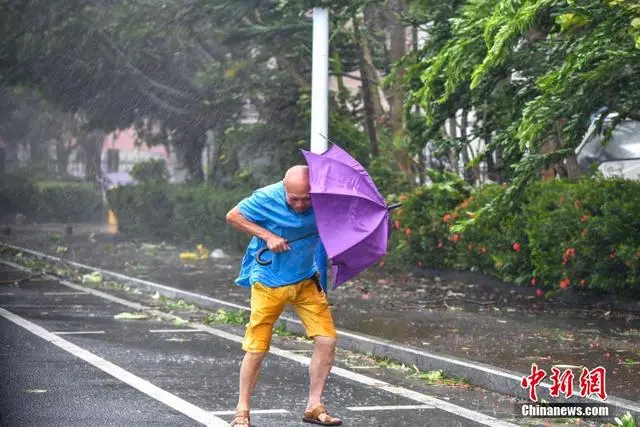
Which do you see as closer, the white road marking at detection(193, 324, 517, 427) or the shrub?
the white road marking at detection(193, 324, 517, 427)

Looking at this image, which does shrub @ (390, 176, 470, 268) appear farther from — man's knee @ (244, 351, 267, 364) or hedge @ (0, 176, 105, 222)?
hedge @ (0, 176, 105, 222)

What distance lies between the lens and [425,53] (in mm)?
14906

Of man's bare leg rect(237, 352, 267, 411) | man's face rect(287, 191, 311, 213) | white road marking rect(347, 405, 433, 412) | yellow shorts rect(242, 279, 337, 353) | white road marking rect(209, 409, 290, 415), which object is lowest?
white road marking rect(347, 405, 433, 412)

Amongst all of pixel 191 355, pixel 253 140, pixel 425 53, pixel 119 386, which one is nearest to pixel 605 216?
pixel 425 53

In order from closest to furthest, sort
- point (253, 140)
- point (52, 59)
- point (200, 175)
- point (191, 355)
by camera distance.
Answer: point (191, 355) < point (253, 140) < point (52, 59) < point (200, 175)

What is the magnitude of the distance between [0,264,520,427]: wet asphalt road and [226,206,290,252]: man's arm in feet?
3.98

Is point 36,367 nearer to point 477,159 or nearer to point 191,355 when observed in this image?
point 191,355

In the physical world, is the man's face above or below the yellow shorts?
above

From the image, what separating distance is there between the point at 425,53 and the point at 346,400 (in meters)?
6.95

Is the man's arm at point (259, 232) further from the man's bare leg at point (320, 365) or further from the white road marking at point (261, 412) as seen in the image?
the white road marking at point (261, 412)

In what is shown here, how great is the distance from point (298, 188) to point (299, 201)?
11 centimetres

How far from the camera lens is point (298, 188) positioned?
759 centimetres

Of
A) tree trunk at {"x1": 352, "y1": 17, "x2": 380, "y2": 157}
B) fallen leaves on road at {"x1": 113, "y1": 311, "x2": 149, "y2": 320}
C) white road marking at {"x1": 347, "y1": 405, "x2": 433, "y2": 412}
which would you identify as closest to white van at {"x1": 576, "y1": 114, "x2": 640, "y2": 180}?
tree trunk at {"x1": 352, "y1": 17, "x2": 380, "y2": 157}

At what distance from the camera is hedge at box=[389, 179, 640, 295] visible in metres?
13.3
